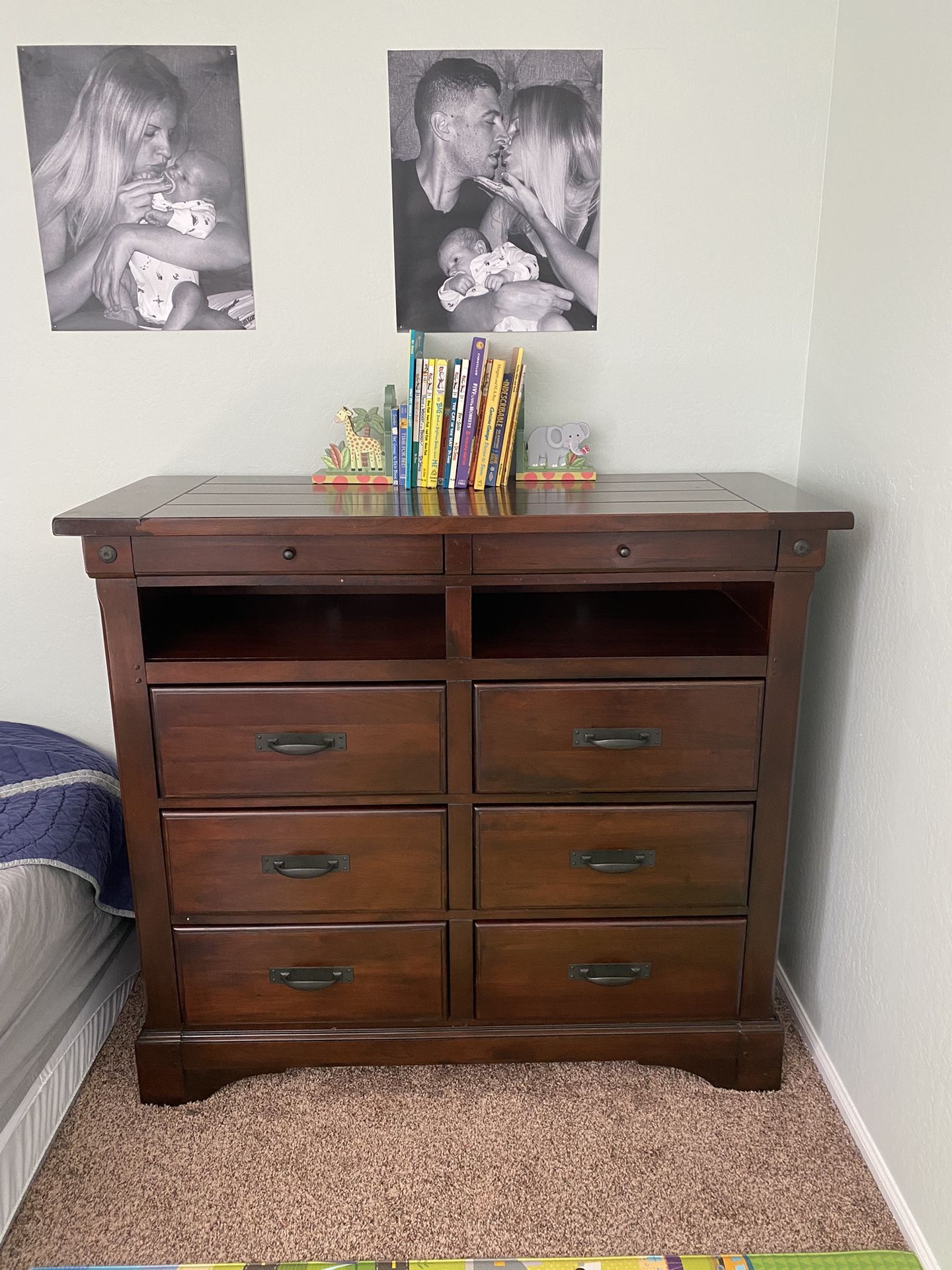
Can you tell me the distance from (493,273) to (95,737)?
131 cm

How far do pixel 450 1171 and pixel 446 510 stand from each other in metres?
1.08

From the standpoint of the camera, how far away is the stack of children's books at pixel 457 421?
1625mm

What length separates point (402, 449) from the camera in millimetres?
1670

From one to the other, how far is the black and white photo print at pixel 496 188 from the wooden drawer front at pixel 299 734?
0.79 m

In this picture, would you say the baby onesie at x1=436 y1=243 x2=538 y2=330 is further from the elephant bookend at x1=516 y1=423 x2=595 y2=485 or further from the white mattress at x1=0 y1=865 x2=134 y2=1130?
the white mattress at x1=0 y1=865 x2=134 y2=1130

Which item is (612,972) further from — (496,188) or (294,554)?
(496,188)

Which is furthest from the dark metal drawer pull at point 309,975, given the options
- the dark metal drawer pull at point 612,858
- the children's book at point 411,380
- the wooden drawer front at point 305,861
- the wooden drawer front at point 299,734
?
the children's book at point 411,380

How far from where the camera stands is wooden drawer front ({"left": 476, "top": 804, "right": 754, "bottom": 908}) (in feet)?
4.99

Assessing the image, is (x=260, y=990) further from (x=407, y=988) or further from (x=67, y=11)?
(x=67, y=11)

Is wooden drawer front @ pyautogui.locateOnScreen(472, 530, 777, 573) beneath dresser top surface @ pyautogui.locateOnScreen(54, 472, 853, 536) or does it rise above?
beneath

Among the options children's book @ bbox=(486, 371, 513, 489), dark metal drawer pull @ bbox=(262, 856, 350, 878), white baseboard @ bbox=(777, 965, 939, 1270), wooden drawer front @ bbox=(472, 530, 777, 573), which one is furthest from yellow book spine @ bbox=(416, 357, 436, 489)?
white baseboard @ bbox=(777, 965, 939, 1270)

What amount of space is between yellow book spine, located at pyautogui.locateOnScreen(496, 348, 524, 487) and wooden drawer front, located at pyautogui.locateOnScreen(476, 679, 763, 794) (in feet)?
1.49

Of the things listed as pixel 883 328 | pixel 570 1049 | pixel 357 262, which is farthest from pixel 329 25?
pixel 570 1049

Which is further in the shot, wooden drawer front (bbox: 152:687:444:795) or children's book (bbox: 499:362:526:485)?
children's book (bbox: 499:362:526:485)
